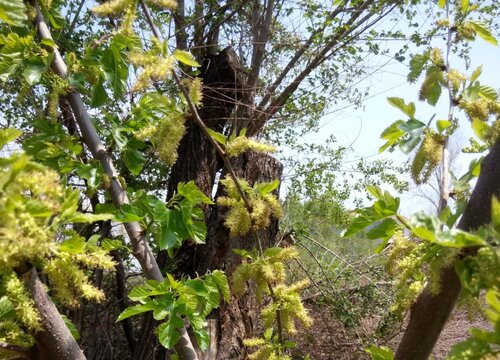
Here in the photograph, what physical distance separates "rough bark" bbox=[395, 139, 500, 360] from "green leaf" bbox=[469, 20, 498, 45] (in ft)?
1.40

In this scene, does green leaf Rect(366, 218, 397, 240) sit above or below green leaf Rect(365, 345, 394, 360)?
above

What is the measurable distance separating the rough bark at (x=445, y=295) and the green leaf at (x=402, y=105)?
0.24 m

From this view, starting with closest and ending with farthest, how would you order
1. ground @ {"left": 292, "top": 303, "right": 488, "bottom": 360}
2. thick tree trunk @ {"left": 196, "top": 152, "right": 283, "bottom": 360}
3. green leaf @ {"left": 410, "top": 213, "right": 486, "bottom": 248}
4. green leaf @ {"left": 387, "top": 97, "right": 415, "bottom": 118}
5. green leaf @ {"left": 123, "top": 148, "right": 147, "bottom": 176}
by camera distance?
green leaf @ {"left": 410, "top": 213, "right": 486, "bottom": 248} → green leaf @ {"left": 387, "top": 97, "right": 415, "bottom": 118} → green leaf @ {"left": 123, "top": 148, "right": 147, "bottom": 176} → thick tree trunk @ {"left": 196, "top": 152, "right": 283, "bottom": 360} → ground @ {"left": 292, "top": 303, "right": 488, "bottom": 360}

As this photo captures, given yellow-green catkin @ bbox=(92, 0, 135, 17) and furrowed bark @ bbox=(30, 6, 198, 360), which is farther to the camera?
furrowed bark @ bbox=(30, 6, 198, 360)

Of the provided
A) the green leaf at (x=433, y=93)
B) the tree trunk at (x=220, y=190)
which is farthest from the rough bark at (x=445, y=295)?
the tree trunk at (x=220, y=190)

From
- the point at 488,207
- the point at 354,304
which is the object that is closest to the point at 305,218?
the point at 354,304

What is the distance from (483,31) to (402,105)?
311 millimetres

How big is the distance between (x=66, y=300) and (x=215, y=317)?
5.72 feet

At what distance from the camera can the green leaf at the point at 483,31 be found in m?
1.07

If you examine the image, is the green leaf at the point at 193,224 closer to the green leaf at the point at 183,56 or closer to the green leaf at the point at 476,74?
the green leaf at the point at 183,56

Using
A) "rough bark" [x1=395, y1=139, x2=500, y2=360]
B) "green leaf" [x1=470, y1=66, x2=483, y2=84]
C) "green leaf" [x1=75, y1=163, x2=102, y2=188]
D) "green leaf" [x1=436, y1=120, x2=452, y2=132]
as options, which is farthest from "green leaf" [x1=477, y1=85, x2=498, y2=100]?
"green leaf" [x1=75, y1=163, x2=102, y2=188]

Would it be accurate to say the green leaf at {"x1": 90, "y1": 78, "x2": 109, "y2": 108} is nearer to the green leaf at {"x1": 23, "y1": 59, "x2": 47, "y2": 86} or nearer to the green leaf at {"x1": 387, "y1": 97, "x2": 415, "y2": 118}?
the green leaf at {"x1": 23, "y1": 59, "x2": 47, "y2": 86}

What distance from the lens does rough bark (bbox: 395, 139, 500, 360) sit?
0.75 meters

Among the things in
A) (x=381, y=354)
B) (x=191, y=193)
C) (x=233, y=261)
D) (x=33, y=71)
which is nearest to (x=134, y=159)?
(x=191, y=193)
